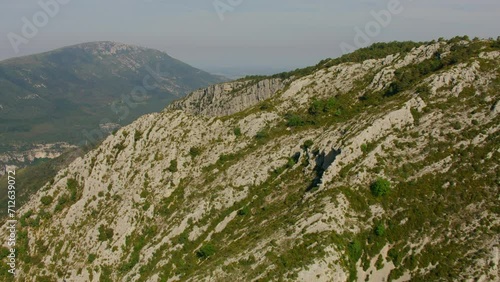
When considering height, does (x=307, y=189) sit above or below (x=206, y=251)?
above

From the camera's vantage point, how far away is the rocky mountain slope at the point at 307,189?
164 feet

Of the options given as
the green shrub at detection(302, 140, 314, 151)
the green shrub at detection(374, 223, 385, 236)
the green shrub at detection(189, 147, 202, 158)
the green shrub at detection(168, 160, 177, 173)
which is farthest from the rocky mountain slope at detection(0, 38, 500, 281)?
the green shrub at detection(302, 140, 314, 151)

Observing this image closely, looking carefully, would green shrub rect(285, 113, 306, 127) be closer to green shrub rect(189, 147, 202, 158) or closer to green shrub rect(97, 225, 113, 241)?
green shrub rect(189, 147, 202, 158)

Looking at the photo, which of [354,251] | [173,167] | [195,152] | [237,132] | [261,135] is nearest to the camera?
[354,251]

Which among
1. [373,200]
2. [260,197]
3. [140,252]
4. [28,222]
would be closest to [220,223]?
[260,197]

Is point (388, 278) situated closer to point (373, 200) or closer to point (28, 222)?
point (373, 200)

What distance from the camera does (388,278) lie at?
49062mm

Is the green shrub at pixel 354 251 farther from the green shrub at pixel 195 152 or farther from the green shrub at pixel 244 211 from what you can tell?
the green shrub at pixel 195 152

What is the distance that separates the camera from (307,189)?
2515 inches

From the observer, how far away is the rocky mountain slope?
4991 centimetres

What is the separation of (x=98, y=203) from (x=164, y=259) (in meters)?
29.2

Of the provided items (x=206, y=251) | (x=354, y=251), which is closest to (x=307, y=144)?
(x=354, y=251)

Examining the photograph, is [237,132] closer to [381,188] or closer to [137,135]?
[137,135]

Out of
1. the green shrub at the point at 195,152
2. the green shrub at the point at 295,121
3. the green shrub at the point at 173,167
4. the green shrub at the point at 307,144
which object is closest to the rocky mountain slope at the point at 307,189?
the green shrub at the point at 173,167
